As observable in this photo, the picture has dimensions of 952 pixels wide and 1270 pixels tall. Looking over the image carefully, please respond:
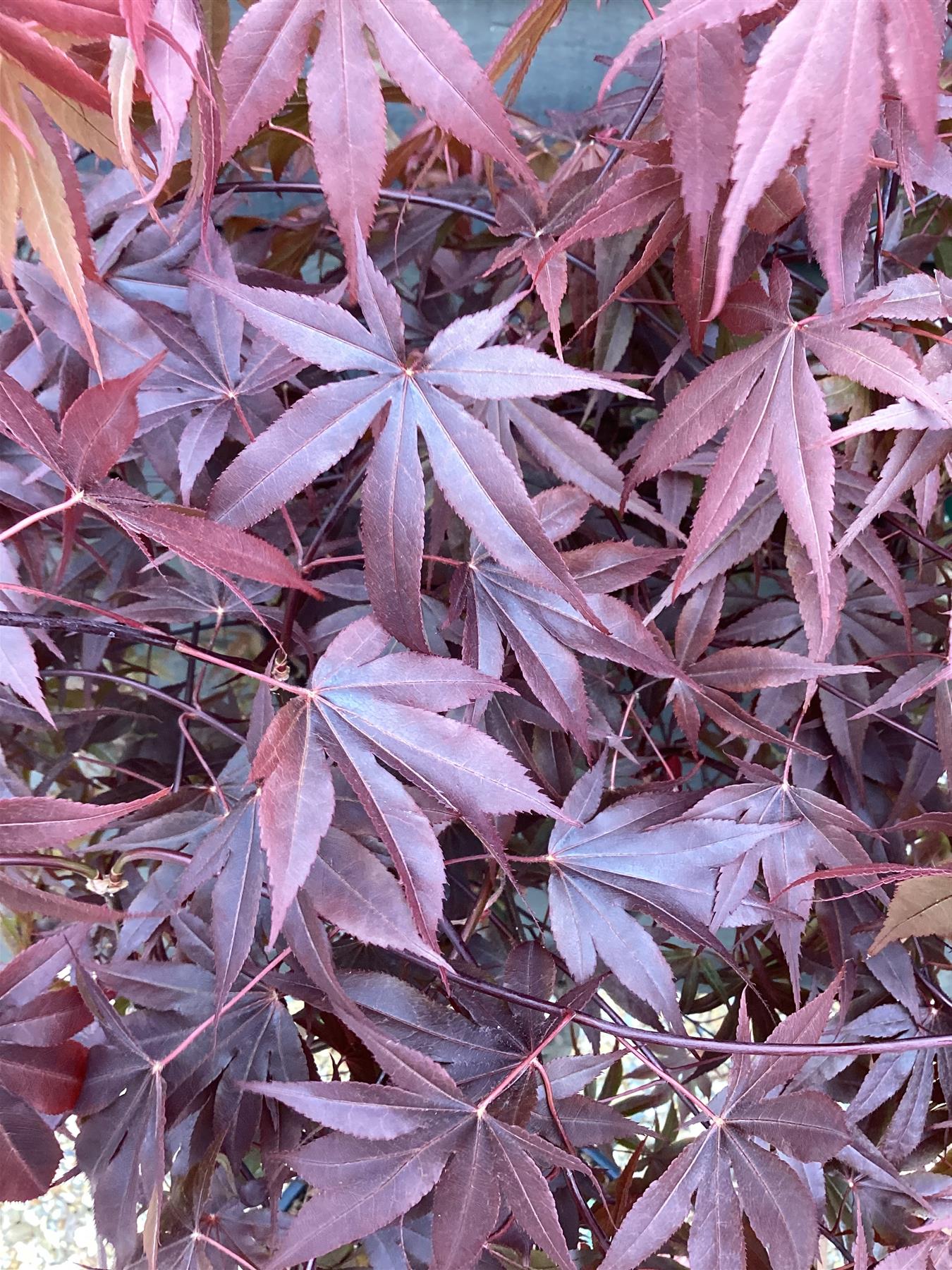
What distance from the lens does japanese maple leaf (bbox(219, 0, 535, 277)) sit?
0.33 meters

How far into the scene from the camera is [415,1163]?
41 centimetres

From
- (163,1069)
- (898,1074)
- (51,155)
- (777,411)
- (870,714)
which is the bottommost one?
(898,1074)

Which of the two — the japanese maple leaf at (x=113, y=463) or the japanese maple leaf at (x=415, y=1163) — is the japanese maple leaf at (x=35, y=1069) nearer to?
the japanese maple leaf at (x=415, y=1163)

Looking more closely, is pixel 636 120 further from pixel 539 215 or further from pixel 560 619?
pixel 560 619

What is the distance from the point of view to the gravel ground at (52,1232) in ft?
3.16

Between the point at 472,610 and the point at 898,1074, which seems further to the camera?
the point at 898,1074

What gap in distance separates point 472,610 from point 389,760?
116mm

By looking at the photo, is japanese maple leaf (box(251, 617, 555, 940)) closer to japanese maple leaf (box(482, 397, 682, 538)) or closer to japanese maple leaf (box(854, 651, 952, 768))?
japanese maple leaf (box(482, 397, 682, 538))

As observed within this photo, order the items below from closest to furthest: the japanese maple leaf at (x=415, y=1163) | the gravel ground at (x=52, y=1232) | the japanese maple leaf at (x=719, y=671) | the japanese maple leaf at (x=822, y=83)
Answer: the japanese maple leaf at (x=822, y=83) < the japanese maple leaf at (x=415, y=1163) < the japanese maple leaf at (x=719, y=671) < the gravel ground at (x=52, y=1232)

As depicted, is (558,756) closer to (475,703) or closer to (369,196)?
(475,703)

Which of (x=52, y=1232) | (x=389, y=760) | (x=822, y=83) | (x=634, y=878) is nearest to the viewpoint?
(x=822, y=83)

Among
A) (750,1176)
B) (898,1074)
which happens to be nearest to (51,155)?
(750,1176)

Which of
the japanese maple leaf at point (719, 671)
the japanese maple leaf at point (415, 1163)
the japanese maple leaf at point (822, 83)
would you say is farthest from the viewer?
the japanese maple leaf at point (719, 671)

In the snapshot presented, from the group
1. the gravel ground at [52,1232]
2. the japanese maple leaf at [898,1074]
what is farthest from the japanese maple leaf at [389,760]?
the gravel ground at [52,1232]
